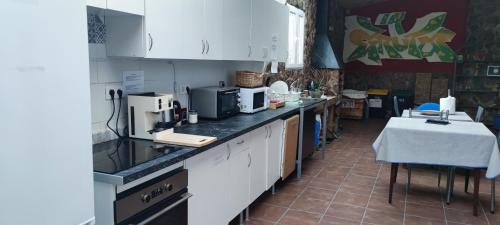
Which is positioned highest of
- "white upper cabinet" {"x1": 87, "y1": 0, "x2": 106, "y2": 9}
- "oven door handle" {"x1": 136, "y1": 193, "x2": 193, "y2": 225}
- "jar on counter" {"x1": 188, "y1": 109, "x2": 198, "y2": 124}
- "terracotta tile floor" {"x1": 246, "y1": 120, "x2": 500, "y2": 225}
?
"white upper cabinet" {"x1": 87, "y1": 0, "x2": 106, "y2": 9}

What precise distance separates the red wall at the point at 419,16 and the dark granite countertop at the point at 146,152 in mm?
6991

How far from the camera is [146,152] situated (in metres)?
1.97

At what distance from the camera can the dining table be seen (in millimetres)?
3012

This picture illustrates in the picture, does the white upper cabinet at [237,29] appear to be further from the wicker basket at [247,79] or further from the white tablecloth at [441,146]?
the white tablecloth at [441,146]

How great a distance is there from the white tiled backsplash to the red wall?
6433 mm

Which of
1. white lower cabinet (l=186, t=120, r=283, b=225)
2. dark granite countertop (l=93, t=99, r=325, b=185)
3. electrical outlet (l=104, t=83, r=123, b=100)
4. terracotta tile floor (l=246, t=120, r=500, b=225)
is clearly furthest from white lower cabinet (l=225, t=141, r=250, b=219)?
electrical outlet (l=104, t=83, r=123, b=100)

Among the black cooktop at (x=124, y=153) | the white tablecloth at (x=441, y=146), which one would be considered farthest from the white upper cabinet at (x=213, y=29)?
the white tablecloth at (x=441, y=146)

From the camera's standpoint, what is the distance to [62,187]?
121cm

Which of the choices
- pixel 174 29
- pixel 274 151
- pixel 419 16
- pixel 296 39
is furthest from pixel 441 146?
pixel 419 16

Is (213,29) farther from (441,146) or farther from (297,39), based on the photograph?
(297,39)

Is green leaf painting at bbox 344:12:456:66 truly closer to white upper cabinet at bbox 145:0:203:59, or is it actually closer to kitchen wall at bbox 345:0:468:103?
kitchen wall at bbox 345:0:468:103

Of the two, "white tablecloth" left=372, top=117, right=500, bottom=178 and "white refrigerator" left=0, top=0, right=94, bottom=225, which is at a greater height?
"white refrigerator" left=0, top=0, right=94, bottom=225

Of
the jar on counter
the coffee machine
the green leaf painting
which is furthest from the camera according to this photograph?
the green leaf painting

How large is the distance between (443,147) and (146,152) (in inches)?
99.4
